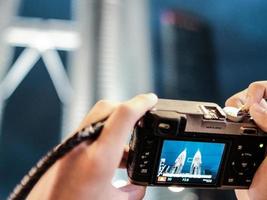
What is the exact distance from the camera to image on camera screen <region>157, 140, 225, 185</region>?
1.95 feet

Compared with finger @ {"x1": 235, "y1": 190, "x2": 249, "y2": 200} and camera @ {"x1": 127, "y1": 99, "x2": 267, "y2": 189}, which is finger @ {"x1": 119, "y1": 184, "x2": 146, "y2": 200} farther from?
finger @ {"x1": 235, "y1": 190, "x2": 249, "y2": 200}

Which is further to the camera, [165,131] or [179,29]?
[179,29]

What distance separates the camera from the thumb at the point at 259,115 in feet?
2.00

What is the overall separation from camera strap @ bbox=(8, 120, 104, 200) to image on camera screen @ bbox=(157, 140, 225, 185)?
0.44 feet

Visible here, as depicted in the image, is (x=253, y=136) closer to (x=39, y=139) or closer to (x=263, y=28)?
(x=39, y=139)

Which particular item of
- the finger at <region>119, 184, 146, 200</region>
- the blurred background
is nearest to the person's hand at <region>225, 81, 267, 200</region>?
the finger at <region>119, 184, 146, 200</region>

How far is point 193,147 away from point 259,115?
0.09 m

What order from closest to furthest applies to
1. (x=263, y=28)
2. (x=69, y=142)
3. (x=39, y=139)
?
1. (x=69, y=142)
2. (x=39, y=139)
3. (x=263, y=28)

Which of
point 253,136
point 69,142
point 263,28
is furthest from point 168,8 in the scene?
point 69,142

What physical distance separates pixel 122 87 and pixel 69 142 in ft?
3.79

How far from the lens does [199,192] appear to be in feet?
4.42

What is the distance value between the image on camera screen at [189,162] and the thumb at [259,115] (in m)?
0.05

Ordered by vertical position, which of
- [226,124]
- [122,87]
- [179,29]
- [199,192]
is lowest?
[199,192]

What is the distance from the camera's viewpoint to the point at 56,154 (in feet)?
1.56
